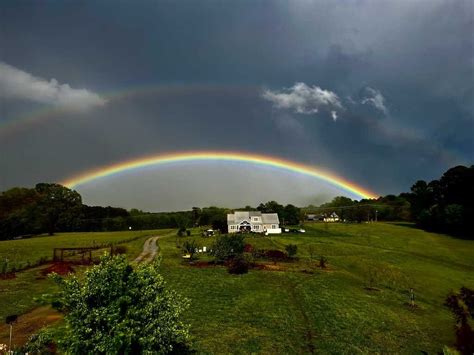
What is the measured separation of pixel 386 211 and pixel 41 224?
Result: 12800 centimetres

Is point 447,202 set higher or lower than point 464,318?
higher

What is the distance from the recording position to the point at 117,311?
39.2 ft

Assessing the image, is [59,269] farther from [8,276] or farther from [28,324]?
[28,324]

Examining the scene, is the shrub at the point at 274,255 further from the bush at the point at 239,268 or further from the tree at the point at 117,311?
the tree at the point at 117,311

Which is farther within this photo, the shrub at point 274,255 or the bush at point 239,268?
the shrub at point 274,255

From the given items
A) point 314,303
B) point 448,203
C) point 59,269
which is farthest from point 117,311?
point 448,203

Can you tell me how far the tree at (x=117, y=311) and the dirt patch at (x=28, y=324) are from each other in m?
9.85

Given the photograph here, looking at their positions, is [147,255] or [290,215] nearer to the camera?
[147,255]

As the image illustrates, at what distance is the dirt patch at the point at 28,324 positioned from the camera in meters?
20.2

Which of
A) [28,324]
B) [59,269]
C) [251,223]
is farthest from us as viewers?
[251,223]

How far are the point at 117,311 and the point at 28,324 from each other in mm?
15689

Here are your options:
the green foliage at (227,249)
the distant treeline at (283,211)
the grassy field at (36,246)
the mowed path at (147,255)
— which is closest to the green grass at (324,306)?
the mowed path at (147,255)

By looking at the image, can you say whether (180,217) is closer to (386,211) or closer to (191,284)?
(386,211)

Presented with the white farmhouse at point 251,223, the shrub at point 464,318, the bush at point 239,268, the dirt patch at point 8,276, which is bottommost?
the shrub at point 464,318
